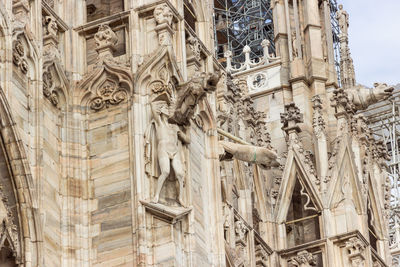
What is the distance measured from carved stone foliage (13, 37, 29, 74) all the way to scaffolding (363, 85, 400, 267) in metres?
23.1

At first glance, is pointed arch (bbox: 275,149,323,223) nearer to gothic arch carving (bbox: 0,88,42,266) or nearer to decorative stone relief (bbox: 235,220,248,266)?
decorative stone relief (bbox: 235,220,248,266)

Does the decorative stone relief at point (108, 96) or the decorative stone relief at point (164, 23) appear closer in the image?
the decorative stone relief at point (108, 96)

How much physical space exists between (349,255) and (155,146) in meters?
7.62

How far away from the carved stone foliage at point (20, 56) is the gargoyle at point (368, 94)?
10.8 meters

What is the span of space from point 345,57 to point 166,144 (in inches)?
520

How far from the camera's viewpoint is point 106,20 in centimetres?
1819

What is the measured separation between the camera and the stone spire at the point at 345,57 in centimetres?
2914

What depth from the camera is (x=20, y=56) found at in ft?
54.8

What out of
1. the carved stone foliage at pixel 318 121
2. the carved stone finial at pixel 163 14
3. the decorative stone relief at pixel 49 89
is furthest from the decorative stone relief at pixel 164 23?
the carved stone foliage at pixel 318 121

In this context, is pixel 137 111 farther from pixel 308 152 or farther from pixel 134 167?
pixel 308 152

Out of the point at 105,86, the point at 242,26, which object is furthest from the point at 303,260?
the point at 242,26

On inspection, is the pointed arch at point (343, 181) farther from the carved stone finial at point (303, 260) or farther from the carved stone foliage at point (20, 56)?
the carved stone foliage at point (20, 56)

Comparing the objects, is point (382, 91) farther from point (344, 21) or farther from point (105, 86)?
point (105, 86)

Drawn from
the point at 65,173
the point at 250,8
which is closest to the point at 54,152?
the point at 65,173
